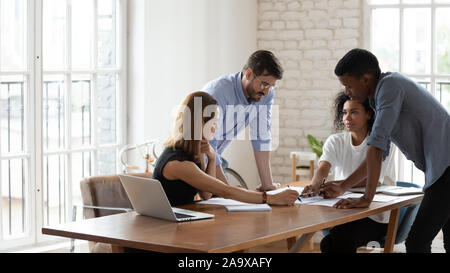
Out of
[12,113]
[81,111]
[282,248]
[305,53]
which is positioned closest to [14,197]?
[12,113]

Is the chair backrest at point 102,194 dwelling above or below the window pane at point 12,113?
below

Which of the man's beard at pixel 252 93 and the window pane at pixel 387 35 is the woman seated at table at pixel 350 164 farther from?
the window pane at pixel 387 35

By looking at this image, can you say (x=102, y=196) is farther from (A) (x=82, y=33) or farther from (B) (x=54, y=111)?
(A) (x=82, y=33)

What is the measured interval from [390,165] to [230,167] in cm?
231

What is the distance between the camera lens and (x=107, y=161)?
543 centimetres

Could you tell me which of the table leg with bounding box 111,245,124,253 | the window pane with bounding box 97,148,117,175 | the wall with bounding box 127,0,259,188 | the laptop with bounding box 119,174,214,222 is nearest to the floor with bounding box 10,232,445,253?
the window pane with bounding box 97,148,117,175

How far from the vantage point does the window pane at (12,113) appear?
15.0 feet

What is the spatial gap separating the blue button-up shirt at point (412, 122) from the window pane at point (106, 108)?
247 cm

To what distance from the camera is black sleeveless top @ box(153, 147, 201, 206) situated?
3.47m

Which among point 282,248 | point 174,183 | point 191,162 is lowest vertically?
point 282,248

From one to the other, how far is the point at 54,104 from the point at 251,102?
1468 mm

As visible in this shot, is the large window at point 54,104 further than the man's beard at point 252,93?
Yes

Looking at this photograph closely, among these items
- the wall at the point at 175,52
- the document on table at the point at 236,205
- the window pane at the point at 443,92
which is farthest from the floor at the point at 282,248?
the document on table at the point at 236,205
